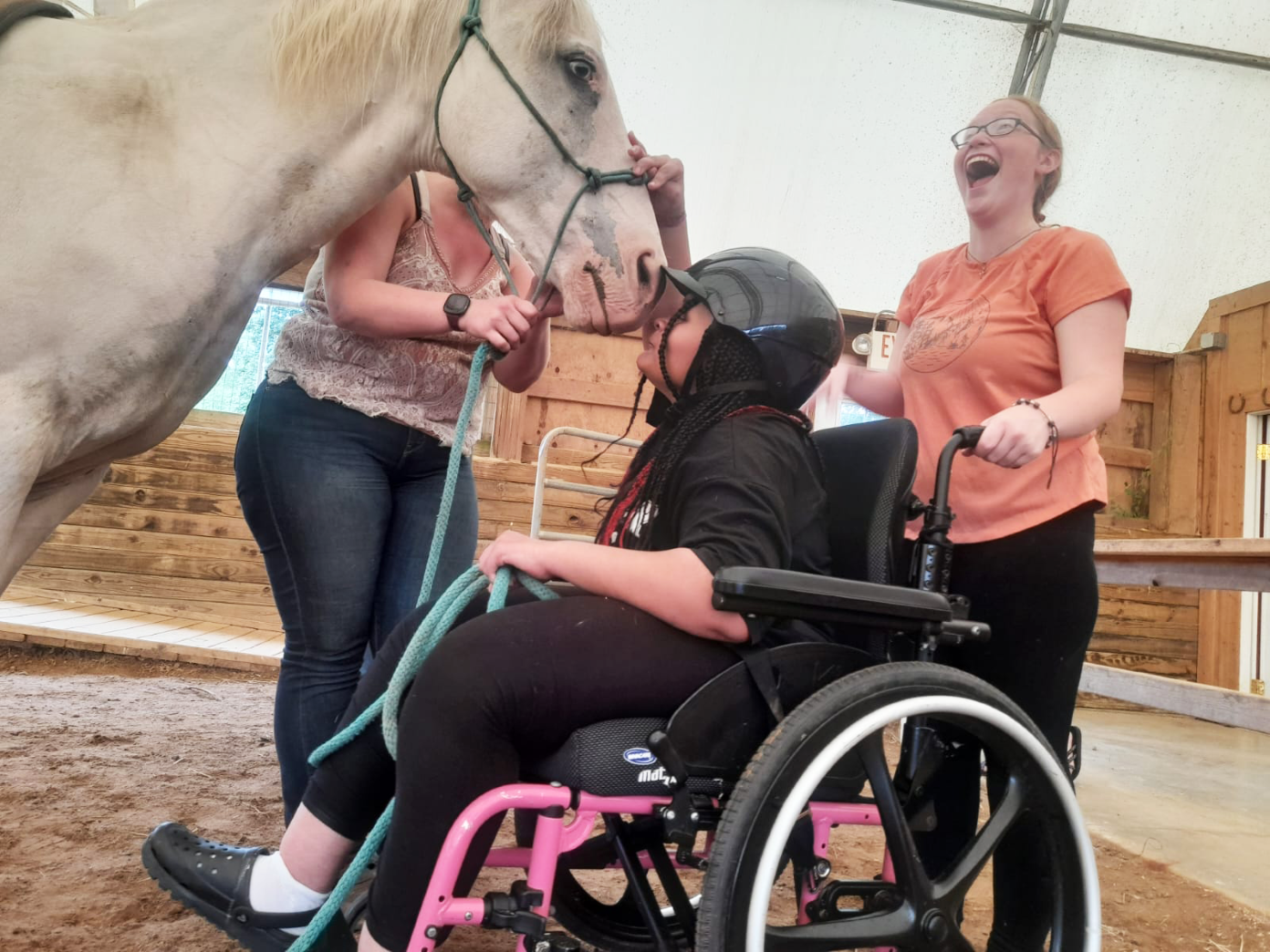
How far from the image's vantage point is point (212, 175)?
0.89 meters

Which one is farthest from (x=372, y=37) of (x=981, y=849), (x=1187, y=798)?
(x=1187, y=798)

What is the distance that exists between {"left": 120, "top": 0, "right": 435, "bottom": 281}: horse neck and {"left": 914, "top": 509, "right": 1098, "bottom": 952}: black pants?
87 centimetres

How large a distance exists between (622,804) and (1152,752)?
11.8 feet

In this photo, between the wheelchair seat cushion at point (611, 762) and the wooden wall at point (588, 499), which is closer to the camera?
the wheelchair seat cushion at point (611, 762)

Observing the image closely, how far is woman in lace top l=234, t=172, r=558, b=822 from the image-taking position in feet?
3.81

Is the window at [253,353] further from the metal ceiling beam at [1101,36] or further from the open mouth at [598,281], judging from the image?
the open mouth at [598,281]

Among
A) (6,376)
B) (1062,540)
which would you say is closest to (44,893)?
(6,376)

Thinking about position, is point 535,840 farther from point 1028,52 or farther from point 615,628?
point 1028,52

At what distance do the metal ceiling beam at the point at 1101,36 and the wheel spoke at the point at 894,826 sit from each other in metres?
4.19

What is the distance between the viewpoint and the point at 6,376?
806 mm


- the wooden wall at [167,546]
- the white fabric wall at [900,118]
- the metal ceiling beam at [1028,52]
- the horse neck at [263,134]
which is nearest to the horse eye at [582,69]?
the horse neck at [263,134]

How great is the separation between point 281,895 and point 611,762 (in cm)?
43

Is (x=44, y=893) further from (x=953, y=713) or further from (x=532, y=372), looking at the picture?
(x=953, y=713)

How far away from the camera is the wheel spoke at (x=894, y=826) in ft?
2.74
